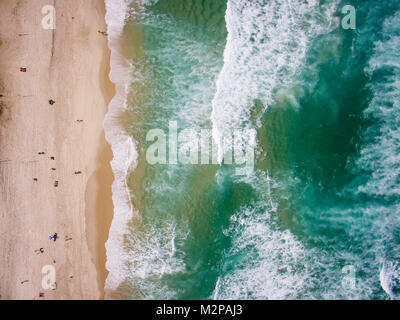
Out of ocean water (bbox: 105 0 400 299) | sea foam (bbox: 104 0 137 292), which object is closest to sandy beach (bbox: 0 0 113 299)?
sea foam (bbox: 104 0 137 292)

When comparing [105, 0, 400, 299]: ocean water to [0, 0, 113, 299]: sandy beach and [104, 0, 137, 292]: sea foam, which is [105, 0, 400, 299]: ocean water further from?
[0, 0, 113, 299]: sandy beach

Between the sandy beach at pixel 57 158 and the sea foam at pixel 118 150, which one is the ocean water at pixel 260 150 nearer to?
the sea foam at pixel 118 150

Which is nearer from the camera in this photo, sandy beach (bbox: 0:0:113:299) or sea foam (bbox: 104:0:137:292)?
sea foam (bbox: 104:0:137:292)

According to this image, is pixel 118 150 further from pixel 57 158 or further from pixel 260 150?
pixel 260 150

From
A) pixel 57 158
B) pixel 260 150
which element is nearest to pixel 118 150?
pixel 57 158

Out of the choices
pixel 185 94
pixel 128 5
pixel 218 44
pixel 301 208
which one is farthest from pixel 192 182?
pixel 128 5

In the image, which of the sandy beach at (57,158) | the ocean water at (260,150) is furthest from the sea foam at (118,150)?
the sandy beach at (57,158)
